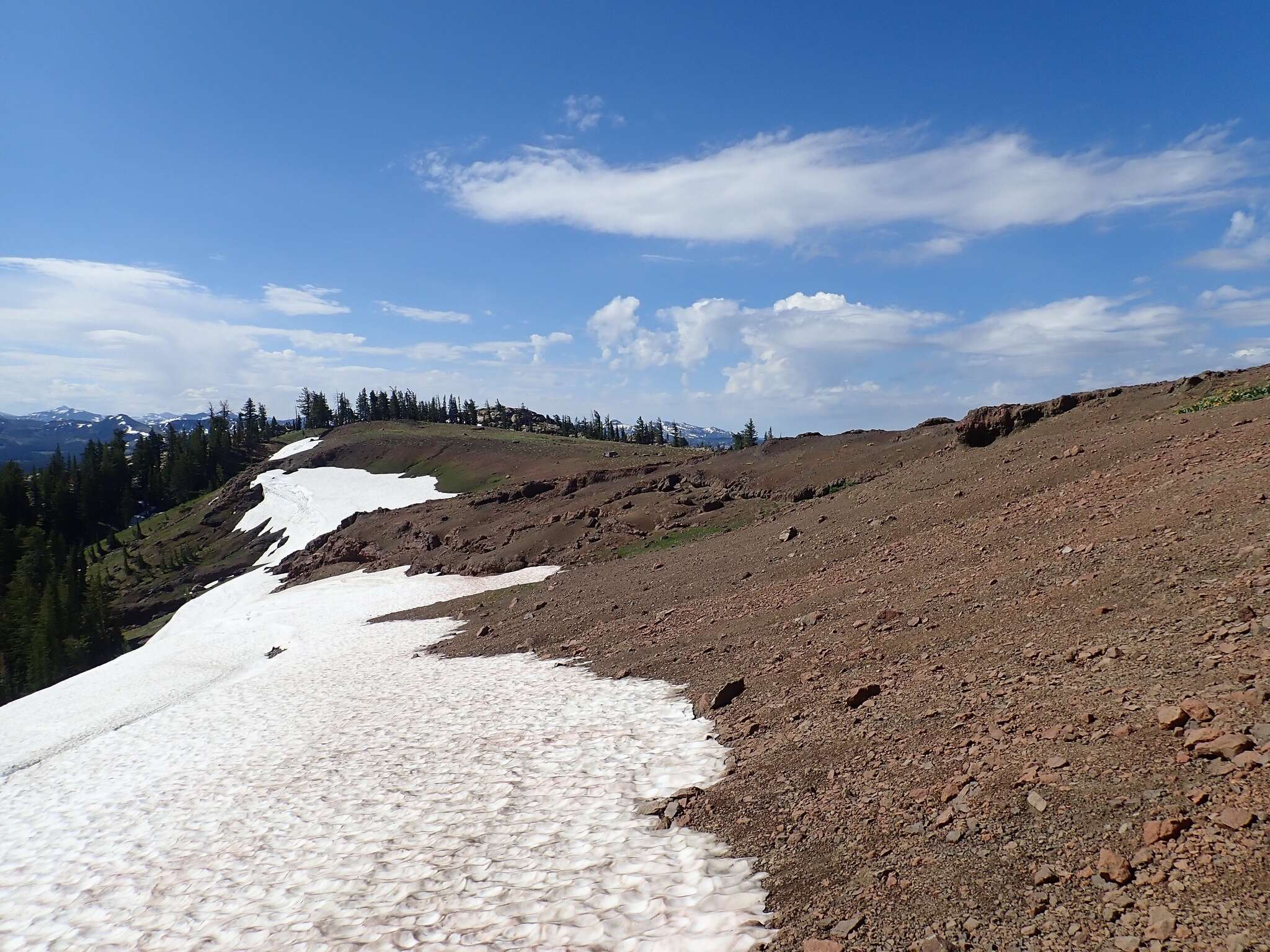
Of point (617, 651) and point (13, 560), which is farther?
point (13, 560)

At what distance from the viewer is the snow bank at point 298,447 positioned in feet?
351

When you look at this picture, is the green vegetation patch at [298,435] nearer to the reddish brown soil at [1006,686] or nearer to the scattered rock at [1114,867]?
Result: the reddish brown soil at [1006,686]

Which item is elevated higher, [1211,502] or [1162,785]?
[1211,502]

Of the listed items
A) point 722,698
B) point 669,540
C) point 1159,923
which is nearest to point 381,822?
point 722,698

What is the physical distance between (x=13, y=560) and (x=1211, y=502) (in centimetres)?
10348

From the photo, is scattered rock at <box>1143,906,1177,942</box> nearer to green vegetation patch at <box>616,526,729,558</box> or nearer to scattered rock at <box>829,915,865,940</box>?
scattered rock at <box>829,915,865,940</box>

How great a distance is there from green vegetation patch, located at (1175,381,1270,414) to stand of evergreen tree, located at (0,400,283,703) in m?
63.6

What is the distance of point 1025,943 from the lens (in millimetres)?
4848

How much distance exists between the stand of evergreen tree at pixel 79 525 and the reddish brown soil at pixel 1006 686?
1963 inches

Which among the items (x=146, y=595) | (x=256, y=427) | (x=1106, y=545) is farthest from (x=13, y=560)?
(x=1106, y=545)

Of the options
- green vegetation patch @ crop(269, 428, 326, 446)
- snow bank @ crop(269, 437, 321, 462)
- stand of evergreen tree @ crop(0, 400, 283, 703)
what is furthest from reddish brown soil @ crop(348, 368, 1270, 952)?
green vegetation patch @ crop(269, 428, 326, 446)

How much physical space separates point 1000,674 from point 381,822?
8.08m

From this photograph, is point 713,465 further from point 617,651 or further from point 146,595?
point 146,595

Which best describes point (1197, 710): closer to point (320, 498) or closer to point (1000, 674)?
point (1000, 674)
